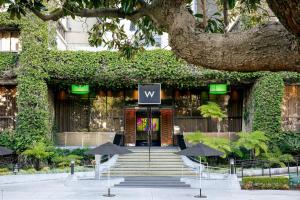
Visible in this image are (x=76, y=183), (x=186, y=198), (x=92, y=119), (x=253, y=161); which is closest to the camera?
(x=186, y=198)

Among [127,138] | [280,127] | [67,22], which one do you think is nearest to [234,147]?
[280,127]

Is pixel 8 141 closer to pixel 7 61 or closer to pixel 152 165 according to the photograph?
pixel 7 61

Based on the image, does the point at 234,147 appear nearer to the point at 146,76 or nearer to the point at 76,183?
the point at 146,76

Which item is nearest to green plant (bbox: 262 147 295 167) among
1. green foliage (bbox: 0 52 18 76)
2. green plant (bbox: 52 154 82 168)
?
green plant (bbox: 52 154 82 168)

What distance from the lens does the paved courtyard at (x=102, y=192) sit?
16.2 m

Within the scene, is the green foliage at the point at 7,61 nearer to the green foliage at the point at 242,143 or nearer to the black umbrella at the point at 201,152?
the green foliage at the point at 242,143

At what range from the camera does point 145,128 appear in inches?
1264

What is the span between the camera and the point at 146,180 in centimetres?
2102

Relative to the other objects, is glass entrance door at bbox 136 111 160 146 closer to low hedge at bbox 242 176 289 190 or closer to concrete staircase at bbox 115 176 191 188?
concrete staircase at bbox 115 176 191 188

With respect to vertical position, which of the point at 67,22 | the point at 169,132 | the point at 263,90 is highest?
the point at 67,22

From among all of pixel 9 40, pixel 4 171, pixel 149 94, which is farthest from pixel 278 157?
pixel 9 40

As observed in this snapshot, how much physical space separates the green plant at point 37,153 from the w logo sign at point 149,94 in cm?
651

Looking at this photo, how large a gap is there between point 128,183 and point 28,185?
439 centimetres

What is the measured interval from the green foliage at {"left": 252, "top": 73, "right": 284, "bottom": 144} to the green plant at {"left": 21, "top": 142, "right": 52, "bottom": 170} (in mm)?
11976
